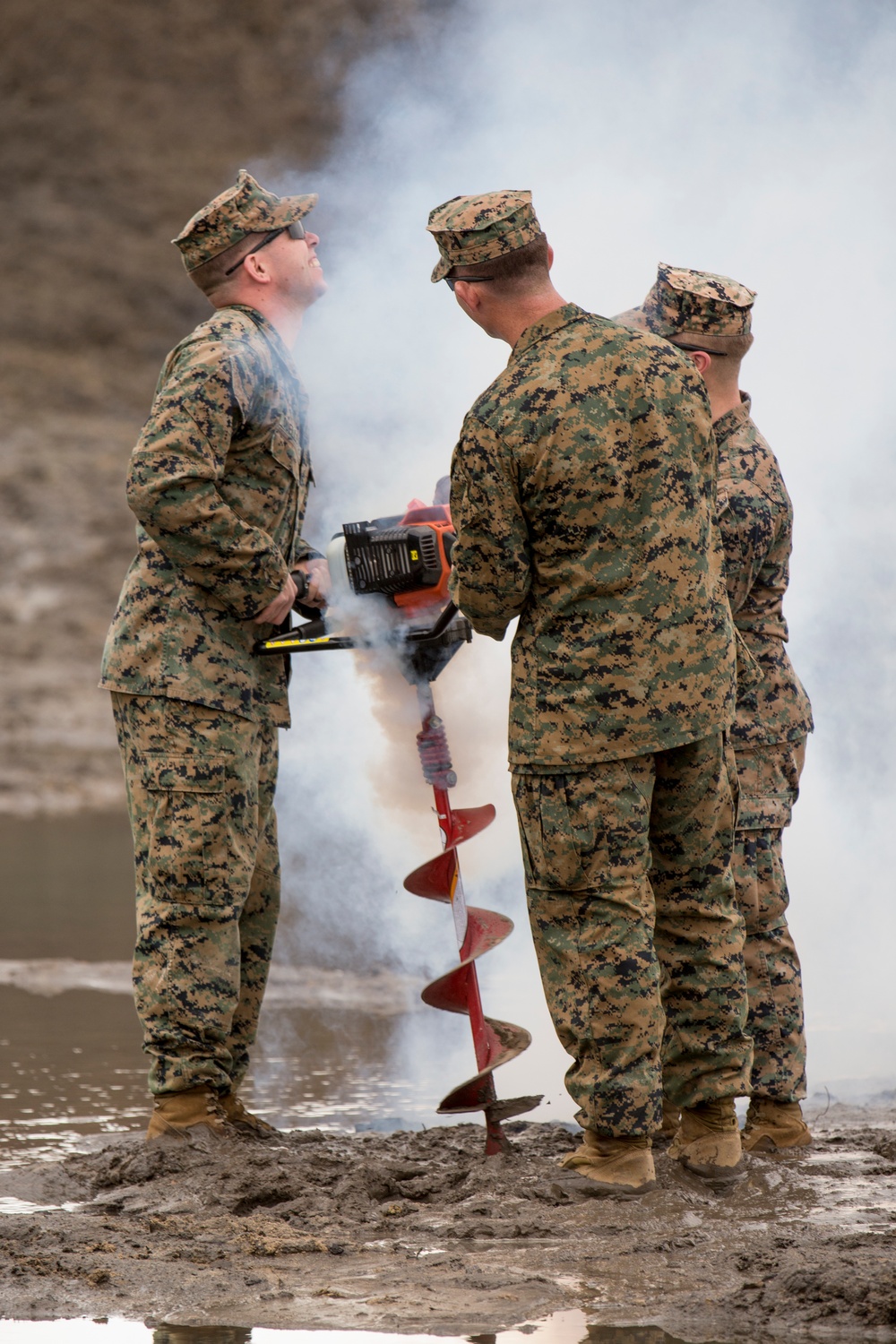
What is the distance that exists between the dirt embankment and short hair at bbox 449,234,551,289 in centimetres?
1006

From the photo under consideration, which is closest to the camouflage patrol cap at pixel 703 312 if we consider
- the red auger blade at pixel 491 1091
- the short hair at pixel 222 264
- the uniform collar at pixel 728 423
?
the uniform collar at pixel 728 423

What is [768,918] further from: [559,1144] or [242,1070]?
[242,1070]

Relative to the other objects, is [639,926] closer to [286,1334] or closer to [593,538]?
[593,538]

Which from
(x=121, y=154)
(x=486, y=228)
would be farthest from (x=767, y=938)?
(x=121, y=154)

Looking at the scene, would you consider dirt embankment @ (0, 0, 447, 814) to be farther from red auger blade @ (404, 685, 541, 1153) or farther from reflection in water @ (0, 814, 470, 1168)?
red auger blade @ (404, 685, 541, 1153)

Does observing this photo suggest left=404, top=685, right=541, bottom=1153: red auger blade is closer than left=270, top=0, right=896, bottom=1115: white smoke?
Yes

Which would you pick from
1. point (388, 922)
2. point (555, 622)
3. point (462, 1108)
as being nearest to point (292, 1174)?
point (462, 1108)

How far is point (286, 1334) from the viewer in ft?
6.35

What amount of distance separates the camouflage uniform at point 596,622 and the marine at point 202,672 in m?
0.61

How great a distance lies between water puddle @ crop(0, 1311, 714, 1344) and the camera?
1.89m

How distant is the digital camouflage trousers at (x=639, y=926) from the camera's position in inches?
98.2

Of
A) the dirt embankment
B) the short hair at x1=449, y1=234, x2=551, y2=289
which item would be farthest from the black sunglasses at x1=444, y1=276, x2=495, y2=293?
the dirt embankment

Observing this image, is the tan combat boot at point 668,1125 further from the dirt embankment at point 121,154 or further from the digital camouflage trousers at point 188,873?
the dirt embankment at point 121,154

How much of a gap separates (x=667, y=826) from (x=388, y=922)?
2.39 m
